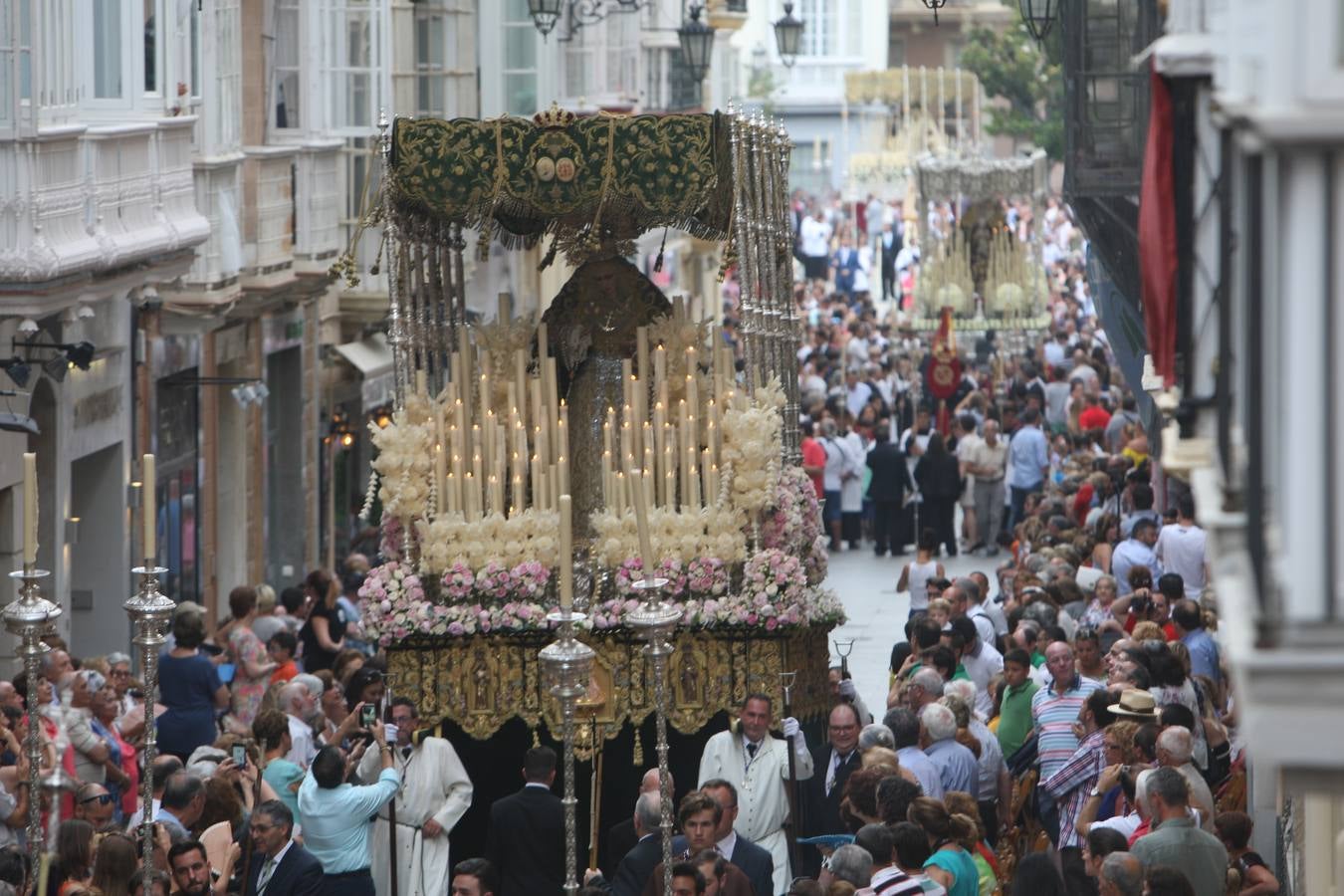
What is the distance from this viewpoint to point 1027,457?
88.3ft

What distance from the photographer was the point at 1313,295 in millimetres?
5453

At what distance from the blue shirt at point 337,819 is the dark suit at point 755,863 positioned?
5.34 feet

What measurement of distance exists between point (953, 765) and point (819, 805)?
752 mm

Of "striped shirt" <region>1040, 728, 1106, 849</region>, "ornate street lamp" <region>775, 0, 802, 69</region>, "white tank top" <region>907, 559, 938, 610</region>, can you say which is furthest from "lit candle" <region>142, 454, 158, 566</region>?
"ornate street lamp" <region>775, 0, 802, 69</region>

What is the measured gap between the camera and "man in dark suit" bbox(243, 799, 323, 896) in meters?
11.0

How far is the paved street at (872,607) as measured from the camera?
2125cm

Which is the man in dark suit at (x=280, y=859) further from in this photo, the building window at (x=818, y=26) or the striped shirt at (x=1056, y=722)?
the building window at (x=818, y=26)

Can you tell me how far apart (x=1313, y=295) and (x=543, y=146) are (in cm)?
923

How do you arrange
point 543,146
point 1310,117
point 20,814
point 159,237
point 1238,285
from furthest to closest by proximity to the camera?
point 159,237 < point 543,146 < point 20,814 < point 1238,285 < point 1310,117

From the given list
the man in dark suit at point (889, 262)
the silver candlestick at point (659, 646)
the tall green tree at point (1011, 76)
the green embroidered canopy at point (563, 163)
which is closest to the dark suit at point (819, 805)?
the silver candlestick at point (659, 646)

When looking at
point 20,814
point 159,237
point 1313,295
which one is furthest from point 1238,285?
point 159,237

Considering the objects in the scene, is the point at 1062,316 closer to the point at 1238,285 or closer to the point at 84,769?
the point at 84,769

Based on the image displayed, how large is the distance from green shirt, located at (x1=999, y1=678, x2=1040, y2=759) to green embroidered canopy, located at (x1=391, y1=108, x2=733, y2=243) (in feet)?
9.51

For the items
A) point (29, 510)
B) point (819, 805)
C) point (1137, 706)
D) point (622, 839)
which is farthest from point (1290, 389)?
point (819, 805)
